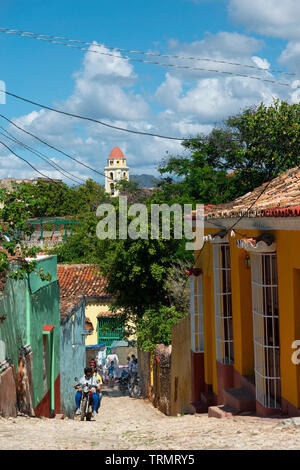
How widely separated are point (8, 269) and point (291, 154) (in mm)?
13809

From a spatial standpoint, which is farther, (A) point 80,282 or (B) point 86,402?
(A) point 80,282

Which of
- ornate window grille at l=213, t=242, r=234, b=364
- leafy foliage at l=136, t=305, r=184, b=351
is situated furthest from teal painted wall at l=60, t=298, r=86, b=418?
ornate window grille at l=213, t=242, r=234, b=364

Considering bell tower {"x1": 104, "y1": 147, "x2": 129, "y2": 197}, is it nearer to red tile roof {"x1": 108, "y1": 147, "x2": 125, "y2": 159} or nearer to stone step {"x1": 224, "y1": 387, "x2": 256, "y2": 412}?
red tile roof {"x1": 108, "y1": 147, "x2": 125, "y2": 159}

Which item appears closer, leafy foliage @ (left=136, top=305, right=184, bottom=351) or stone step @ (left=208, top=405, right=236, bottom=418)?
stone step @ (left=208, top=405, right=236, bottom=418)

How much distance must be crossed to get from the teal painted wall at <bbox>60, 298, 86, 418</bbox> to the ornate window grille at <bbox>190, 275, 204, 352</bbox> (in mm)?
4998

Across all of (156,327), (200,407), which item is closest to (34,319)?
(200,407)

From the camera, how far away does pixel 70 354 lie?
1853 cm

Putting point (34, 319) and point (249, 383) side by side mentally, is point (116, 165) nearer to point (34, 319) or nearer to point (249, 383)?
point (34, 319)

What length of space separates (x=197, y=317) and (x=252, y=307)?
4.13 m

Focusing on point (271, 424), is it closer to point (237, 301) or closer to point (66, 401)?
point (237, 301)

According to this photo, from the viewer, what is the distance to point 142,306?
69.8ft

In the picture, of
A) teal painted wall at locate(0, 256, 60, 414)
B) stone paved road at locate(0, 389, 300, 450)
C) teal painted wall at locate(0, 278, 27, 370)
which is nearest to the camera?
stone paved road at locate(0, 389, 300, 450)

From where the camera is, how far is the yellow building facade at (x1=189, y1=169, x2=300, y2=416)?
7016 millimetres
